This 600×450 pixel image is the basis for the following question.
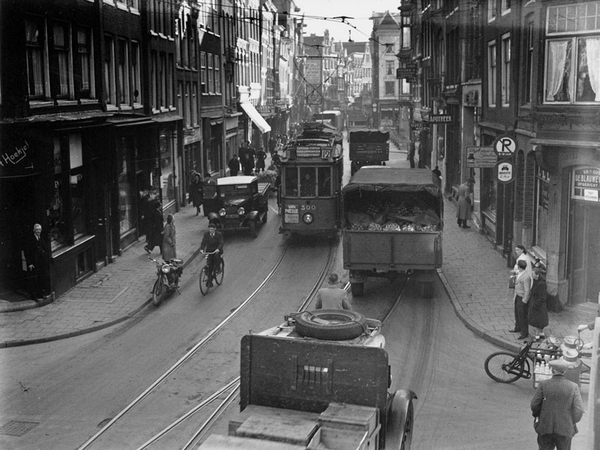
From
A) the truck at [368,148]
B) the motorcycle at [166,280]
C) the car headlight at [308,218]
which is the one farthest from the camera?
the truck at [368,148]

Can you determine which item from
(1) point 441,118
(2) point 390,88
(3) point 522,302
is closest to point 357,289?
(3) point 522,302

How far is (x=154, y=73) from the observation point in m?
27.9

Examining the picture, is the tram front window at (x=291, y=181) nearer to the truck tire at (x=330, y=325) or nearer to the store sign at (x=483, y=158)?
the store sign at (x=483, y=158)

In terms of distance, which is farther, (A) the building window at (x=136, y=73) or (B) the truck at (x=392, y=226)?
(A) the building window at (x=136, y=73)

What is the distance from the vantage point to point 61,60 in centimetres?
1889

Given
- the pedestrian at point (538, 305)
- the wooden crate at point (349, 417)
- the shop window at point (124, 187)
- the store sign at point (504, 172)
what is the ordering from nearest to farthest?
the wooden crate at point (349, 417)
the pedestrian at point (538, 305)
the store sign at point (504, 172)
the shop window at point (124, 187)

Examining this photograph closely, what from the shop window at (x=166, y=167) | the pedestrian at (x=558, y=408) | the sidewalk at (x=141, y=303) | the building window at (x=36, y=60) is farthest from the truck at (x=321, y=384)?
the shop window at (x=166, y=167)

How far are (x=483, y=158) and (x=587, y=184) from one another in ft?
16.8

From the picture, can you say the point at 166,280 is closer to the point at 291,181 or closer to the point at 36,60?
the point at 36,60

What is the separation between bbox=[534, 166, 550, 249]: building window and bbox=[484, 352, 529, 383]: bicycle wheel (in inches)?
239

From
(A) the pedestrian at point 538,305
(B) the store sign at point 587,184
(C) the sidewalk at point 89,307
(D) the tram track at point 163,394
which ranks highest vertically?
(B) the store sign at point 587,184

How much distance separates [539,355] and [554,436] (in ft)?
9.65

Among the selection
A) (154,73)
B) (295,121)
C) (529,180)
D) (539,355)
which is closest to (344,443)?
(539,355)

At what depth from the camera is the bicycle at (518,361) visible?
11688 millimetres
